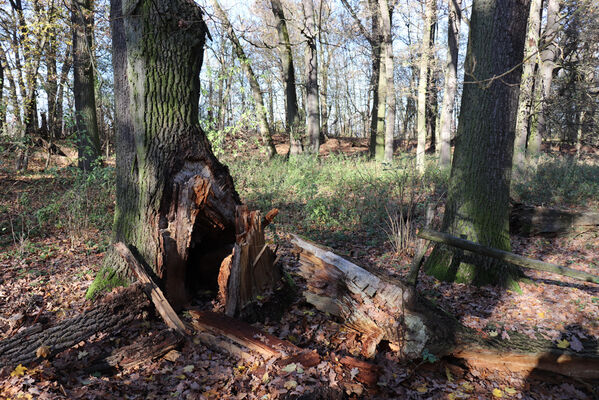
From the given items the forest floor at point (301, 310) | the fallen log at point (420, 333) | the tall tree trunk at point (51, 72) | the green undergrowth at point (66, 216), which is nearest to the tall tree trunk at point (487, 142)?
the forest floor at point (301, 310)

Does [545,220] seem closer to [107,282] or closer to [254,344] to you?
[254,344]

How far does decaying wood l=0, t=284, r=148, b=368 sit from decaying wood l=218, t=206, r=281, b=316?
82 centimetres

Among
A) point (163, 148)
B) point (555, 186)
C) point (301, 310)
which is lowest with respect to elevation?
point (301, 310)

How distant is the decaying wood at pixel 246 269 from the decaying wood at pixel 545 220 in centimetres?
531

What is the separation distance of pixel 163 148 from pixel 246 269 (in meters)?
1.55

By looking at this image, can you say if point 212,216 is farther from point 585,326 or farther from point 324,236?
point 585,326

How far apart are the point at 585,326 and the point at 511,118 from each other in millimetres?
2614

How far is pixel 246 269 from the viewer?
367 cm

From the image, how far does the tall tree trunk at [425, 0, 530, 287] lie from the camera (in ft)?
14.4

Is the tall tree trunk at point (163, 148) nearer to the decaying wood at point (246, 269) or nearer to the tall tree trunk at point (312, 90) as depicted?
the decaying wood at point (246, 269)

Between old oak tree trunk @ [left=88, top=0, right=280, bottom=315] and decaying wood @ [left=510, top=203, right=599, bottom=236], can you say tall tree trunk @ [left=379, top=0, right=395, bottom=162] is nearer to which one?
decaying wood @ [left=510, top=203, right=599, bottom=236]

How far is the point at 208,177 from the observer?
3811mm

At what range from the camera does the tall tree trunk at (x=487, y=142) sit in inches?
173

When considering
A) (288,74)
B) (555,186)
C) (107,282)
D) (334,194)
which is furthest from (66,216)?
(555,186)
